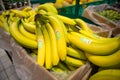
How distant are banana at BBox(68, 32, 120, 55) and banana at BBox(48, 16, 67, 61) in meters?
0.06

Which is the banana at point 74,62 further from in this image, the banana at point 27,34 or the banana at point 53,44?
the banana at point 27,34

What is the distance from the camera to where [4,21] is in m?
1.95

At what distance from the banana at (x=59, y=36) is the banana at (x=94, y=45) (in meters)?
0.06

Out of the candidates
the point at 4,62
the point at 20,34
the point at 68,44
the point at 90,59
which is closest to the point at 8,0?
the point at 4,62

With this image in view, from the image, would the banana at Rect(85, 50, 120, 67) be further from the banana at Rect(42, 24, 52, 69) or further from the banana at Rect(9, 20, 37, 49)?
the banana at Rect(9, 20, 37, 49)

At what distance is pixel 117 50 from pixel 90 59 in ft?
0.52

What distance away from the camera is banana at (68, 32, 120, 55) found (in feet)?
3.25

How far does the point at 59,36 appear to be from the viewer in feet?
3.82

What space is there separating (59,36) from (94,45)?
9.3 inches

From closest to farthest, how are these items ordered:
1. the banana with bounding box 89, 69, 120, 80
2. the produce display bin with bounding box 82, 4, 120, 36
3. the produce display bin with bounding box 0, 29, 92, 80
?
the banana with bounding box 89, 69, 120, 80 < the produce display bin with bounding box 0, 29, 92, 80 < the produce display bin with bounding box 82, 4, 120, 36

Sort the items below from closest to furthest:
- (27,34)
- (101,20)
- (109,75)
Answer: (109,75), (27,34), (101,20)

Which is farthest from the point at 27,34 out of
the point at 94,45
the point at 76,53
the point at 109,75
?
the point at 109,75

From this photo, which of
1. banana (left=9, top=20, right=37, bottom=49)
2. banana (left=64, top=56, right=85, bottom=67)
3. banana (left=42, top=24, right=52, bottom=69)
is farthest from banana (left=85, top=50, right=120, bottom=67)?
banana (left=9, top=20, right=37, bottom=49)

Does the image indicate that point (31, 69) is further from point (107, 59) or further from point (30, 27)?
point (107, 59)
